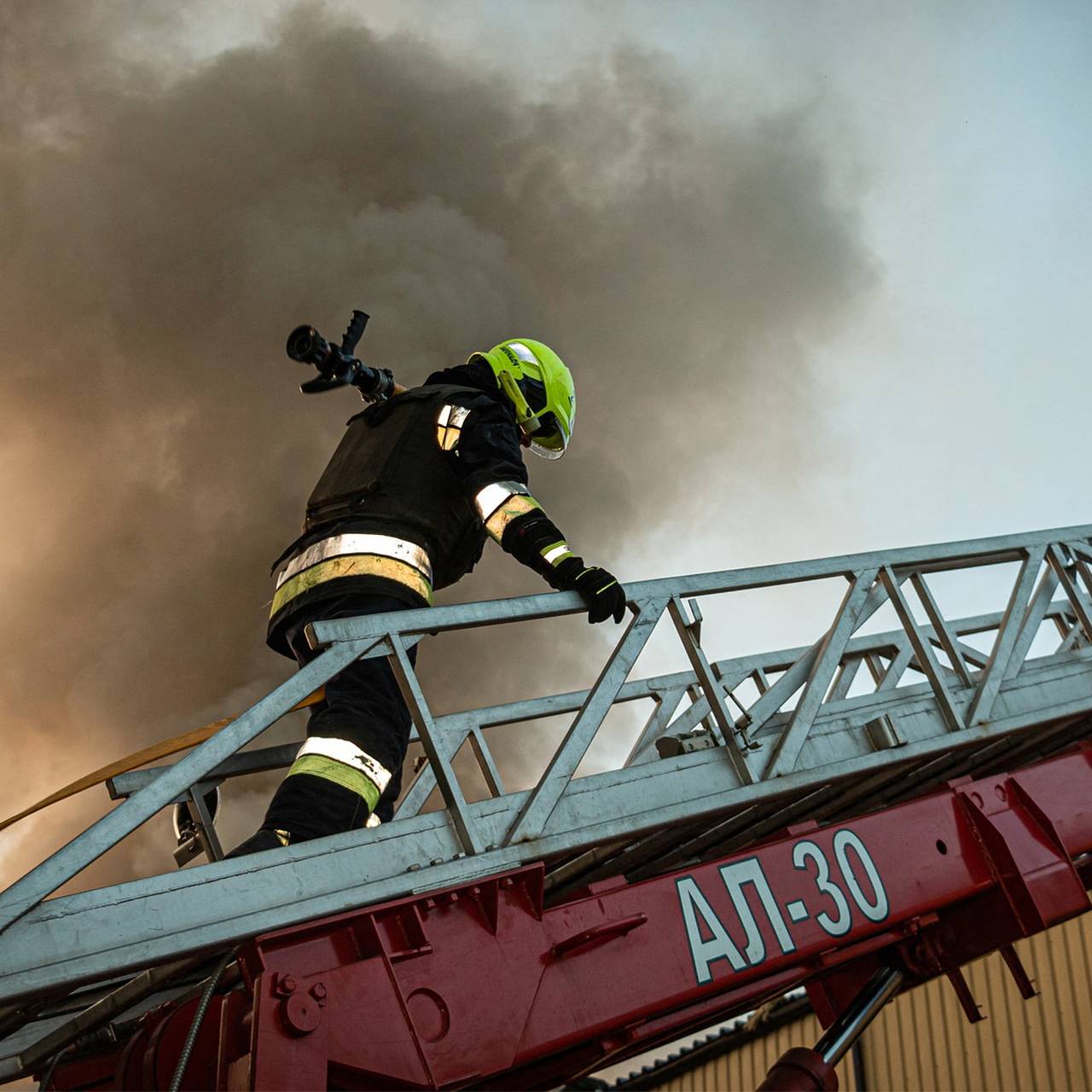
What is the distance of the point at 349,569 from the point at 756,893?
1621mm

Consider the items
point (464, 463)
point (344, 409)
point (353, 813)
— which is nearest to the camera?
point (353, 813)

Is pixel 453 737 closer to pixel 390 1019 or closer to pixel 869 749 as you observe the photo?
pixel 869 749

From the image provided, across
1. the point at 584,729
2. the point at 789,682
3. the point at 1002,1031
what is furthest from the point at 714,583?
the point at 1002,1031

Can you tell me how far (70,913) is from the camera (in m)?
2.25

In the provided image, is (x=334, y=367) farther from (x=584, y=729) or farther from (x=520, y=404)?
(x=584, y=729)

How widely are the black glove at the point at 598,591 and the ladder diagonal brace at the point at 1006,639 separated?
1.39 meters

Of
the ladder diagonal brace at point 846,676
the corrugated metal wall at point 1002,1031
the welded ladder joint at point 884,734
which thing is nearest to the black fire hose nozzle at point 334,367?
the welded ladder joint at point 884,734

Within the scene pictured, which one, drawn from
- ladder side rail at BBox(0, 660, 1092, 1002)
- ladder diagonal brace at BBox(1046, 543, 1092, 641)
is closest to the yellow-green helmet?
ladder side rail at BBox(0, 660, 1092, 1002)

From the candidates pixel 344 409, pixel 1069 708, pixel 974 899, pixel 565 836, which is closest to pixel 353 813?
pixel 565 836

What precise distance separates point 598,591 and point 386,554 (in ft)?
2.72

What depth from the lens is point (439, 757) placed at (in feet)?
9.22

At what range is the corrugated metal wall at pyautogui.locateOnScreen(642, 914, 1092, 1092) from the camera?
9.48m

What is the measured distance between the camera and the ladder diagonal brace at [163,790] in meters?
2.19

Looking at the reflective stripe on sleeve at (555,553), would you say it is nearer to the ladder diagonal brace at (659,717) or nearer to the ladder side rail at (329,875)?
the ladder side rail at (329,875)
